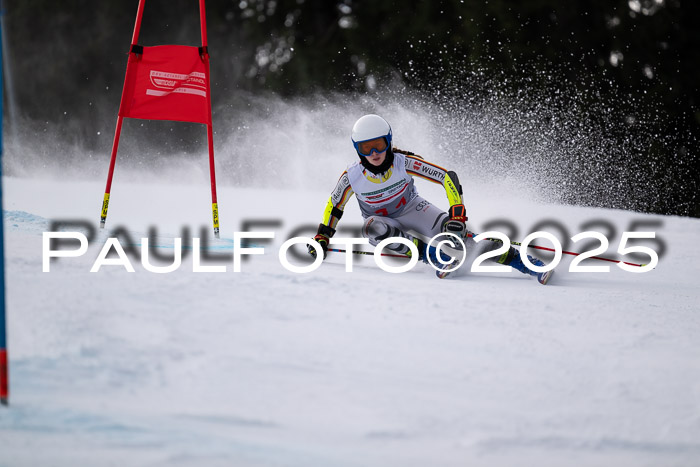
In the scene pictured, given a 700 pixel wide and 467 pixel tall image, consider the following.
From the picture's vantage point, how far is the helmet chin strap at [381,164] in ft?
15.7

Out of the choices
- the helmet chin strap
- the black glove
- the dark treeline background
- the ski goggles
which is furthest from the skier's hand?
the dark treeline background

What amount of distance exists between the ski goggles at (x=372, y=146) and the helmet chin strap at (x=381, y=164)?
0.08m

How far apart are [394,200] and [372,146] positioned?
48 centimetres

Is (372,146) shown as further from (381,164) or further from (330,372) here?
(330,372)

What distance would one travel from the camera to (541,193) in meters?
10.9

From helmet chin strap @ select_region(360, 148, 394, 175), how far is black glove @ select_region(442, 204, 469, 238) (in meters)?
0.50

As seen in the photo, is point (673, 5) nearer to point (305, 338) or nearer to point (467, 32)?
point (467, 32)

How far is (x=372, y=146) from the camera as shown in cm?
469

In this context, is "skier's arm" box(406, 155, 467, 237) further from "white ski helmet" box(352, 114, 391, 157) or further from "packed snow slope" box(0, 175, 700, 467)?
"packed snow slope" box(0, 175, 700, 467)

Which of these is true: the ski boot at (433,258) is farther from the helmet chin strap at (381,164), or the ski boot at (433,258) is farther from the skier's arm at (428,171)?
the helmet chin strap at (381,164)

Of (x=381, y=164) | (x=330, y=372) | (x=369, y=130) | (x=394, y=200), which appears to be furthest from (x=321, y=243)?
(x=330, y=372)

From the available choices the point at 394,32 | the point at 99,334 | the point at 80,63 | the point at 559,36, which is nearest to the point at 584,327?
the point at 99,334

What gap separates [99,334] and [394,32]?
1519 centimetres

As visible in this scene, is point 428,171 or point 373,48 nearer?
point 428,171
